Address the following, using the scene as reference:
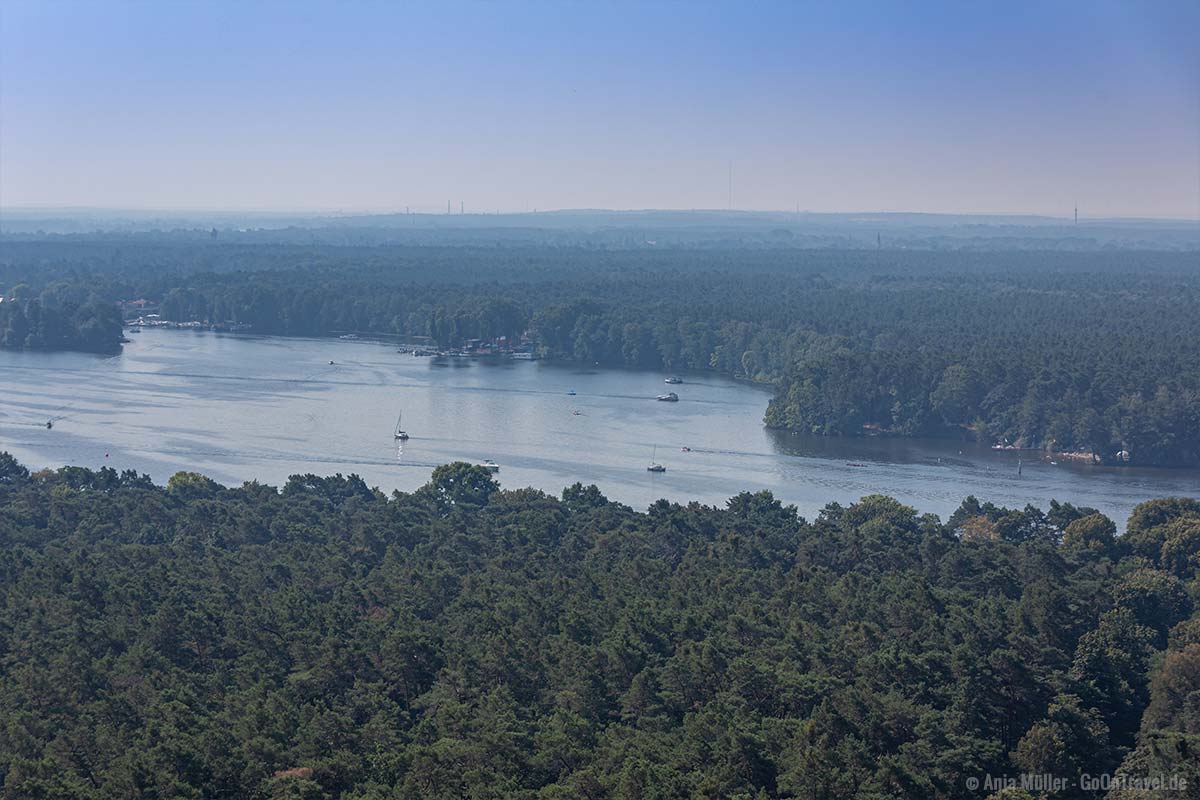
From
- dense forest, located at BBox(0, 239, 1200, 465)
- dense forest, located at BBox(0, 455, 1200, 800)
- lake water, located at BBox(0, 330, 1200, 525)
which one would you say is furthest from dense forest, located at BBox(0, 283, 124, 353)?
dense forest, located at BBox(0, 455, 1200, 800)

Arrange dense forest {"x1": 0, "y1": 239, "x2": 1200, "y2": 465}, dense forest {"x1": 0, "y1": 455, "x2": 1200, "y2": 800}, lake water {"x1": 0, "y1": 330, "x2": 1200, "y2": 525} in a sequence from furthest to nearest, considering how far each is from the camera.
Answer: dense forest {"x1": 0, "y1": 239, "x2": 1200, "y2": 465}
lake water {"x1": 0, "y1": 330, "x2": 1200, "y2": 525}
dense forest {"x1": 0, "y1": 455, "x2": 1200, "y2": 800}

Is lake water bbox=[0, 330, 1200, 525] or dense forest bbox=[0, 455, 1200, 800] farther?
lake water bbox=[0, 330, 1200, 525]

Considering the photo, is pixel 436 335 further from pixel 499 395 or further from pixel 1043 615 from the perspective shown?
pixel 1043 615

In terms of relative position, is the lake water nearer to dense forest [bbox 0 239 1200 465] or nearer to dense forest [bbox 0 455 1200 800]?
dense forest [bbox 0 239 1200 465]

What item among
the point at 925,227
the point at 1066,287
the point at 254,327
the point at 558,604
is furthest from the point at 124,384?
the point at 925,227

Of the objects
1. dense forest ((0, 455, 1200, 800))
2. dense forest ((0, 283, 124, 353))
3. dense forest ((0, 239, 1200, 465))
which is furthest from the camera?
dense forest ((0, 283, 124, 353))

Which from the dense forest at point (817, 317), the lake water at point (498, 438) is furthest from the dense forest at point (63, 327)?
the lake water at point (498, 438)

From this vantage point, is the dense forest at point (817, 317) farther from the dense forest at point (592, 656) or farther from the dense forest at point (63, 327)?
the dense forest at point (592, 656)

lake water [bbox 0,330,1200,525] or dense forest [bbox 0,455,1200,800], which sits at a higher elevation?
dense forest [bbox 0,455,1200,800]
